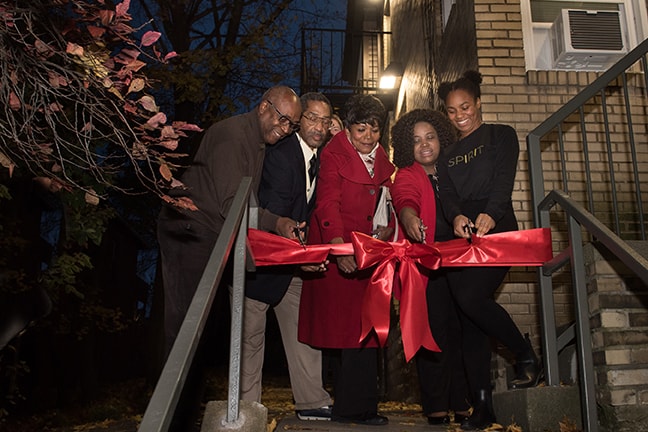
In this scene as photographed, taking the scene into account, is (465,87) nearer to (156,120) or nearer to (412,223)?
(412,223)

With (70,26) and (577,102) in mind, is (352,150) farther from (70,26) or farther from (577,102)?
(70,26)

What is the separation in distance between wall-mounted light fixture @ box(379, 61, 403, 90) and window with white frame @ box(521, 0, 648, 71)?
3.51 m

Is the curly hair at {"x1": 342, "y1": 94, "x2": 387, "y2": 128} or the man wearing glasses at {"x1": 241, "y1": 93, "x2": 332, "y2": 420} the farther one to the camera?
the curly hair at {"x1": 342, "y1": 94, "x2": 387, "y2": 128}

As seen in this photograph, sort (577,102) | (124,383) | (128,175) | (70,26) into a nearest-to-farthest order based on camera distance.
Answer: (70,26) < (577,102) < (128,175) < (124,383)

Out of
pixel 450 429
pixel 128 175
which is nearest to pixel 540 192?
pixel 450 429

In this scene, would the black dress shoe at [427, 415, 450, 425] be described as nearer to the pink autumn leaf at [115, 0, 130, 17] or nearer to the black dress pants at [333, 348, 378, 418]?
the black dress pants at [333, 348, 378, 418]

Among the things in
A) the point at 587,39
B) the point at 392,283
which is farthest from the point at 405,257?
the point at 587,39

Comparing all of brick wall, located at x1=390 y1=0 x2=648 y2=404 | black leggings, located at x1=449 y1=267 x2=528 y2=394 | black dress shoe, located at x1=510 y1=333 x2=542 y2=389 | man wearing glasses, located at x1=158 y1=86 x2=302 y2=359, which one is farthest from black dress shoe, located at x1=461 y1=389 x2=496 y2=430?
brick wall, located at x1=390 y1=0 x2=648 y2=404

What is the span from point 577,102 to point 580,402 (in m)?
1.72

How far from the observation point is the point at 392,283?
3.85 meters

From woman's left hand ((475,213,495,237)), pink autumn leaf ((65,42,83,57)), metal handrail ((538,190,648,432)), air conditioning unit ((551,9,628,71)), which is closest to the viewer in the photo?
pink autumn leaf ((65,42,83,57))

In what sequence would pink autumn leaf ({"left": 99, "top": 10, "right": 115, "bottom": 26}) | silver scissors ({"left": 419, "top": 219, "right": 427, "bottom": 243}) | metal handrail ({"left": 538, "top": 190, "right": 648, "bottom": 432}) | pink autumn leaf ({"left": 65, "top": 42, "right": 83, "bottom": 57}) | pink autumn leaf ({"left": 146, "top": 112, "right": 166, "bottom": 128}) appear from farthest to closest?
silver scissors ({"left": 419, "top": 219, "right": 427, "bottom": 243})
metal handrail ({"left": 538, "top": 190, "right": 648, "bottom": 432})
pink autumn leaf ({"left": 146, "top": 112, "right": 166, "bottom": 128})
pink autumn leaf ({"left": 99, "top": 10, "right": 115, "bottom": 26})
pink autumn leaf ({"left": 65, "top": 42, "right": 83, "bottom": 57})

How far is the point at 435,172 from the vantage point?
423 cm

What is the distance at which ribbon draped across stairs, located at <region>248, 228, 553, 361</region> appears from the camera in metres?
3.70
